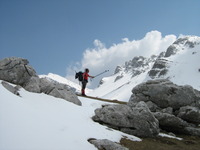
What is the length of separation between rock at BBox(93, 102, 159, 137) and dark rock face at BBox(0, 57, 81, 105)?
648cm

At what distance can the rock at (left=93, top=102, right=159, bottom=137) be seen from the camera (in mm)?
18156

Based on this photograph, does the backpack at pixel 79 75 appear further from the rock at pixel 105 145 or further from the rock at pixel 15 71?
the rock at pixel 105 145

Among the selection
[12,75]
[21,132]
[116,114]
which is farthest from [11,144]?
[12,75]

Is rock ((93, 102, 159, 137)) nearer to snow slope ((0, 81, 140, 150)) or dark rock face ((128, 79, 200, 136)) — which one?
snow slope ((0, 81, 140, 150))

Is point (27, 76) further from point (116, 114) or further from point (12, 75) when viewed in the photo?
point (116, 114)

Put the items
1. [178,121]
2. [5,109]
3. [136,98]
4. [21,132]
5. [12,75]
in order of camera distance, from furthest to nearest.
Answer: [136,98], [12,75], [178,121], [5,109], [21,132]

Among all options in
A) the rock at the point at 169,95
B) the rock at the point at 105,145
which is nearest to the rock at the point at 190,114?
the rock at the point at 169,95

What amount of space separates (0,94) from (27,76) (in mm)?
11947

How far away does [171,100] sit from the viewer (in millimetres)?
27062

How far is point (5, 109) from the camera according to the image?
12469mm

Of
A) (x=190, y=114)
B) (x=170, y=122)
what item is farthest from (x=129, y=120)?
(x=190, y=114)

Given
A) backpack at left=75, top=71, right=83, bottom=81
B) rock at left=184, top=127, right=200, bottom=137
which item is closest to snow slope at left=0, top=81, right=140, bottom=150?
rock at left=184, top=127, right=200, bottom=137

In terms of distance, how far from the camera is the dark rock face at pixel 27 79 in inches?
923

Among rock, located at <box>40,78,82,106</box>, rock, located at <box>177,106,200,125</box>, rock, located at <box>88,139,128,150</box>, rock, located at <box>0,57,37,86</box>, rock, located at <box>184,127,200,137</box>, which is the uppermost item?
rock, located at <box>0,57,37,86</box>
